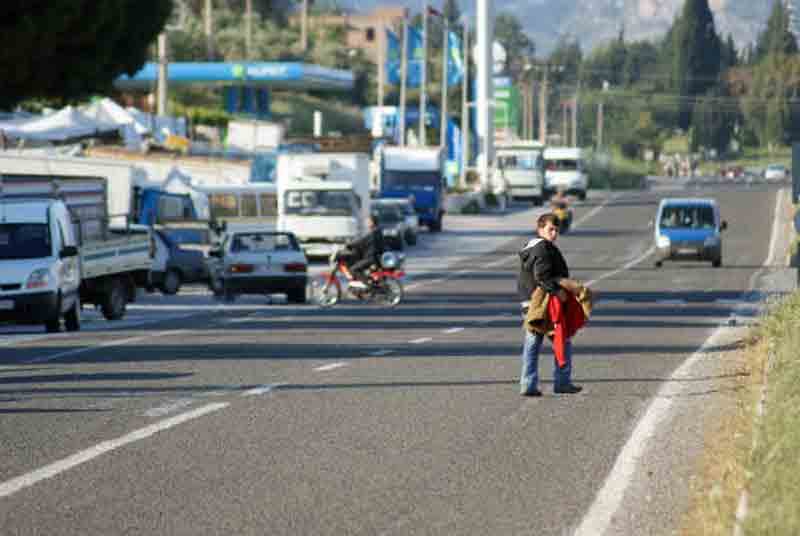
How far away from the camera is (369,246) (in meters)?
35.6

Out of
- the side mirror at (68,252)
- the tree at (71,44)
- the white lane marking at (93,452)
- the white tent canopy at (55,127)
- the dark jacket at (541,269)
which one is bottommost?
the white lane marking at (93,452)

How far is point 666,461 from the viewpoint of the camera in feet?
41.0

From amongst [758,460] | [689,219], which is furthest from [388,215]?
[758,460]

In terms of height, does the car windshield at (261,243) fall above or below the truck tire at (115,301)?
above

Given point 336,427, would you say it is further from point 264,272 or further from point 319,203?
point 319,203

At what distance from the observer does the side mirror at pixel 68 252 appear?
88.1 ft

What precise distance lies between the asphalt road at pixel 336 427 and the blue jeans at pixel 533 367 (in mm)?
210

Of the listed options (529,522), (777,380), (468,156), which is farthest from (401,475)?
(468,156)

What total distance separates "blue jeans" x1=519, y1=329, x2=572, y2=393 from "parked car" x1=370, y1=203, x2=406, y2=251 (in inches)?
1709

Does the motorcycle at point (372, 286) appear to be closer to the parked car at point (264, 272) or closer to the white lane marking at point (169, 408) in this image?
the parked car at point (264, 272)

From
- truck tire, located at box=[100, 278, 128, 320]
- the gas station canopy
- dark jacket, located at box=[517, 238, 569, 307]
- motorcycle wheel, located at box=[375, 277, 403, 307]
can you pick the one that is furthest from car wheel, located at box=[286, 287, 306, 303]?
the gas station canopy

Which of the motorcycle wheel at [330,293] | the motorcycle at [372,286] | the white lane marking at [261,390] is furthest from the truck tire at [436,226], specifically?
the white lane marking at [261,390]

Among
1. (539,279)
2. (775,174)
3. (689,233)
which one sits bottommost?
(775,174)

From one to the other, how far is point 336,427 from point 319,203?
36.3 m
